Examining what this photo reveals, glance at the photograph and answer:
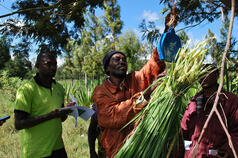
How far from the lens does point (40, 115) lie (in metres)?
1.63

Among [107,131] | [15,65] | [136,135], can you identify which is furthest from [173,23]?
[15,65]

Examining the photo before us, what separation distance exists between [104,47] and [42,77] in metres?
12.1

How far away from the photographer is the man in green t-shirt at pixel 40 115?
155 cm

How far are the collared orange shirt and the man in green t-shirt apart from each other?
1.42ft

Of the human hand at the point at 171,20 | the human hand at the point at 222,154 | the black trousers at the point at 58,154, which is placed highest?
the human hand at the point at 171,20

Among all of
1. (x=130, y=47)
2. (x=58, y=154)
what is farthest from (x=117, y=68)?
(x=130, y=47)

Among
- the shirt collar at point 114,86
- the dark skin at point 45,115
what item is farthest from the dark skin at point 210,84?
the dark skin at point 45,115

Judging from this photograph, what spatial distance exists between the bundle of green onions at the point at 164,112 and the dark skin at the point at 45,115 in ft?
2.31

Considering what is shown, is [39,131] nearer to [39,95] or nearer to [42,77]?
[39,95]

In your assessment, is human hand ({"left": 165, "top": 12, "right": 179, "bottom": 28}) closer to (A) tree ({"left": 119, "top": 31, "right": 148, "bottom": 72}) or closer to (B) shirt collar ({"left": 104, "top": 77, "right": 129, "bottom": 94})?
(B) shirt collar ({"left": 104, "top": 77, "right": 129, "bottom": 94})

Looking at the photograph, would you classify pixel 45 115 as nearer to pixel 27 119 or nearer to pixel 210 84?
pixel 27 119

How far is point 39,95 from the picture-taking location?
1674mm

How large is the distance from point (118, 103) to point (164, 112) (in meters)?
0.39

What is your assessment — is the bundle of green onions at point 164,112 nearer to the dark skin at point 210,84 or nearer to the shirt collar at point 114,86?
the dark skin at point 210,84
